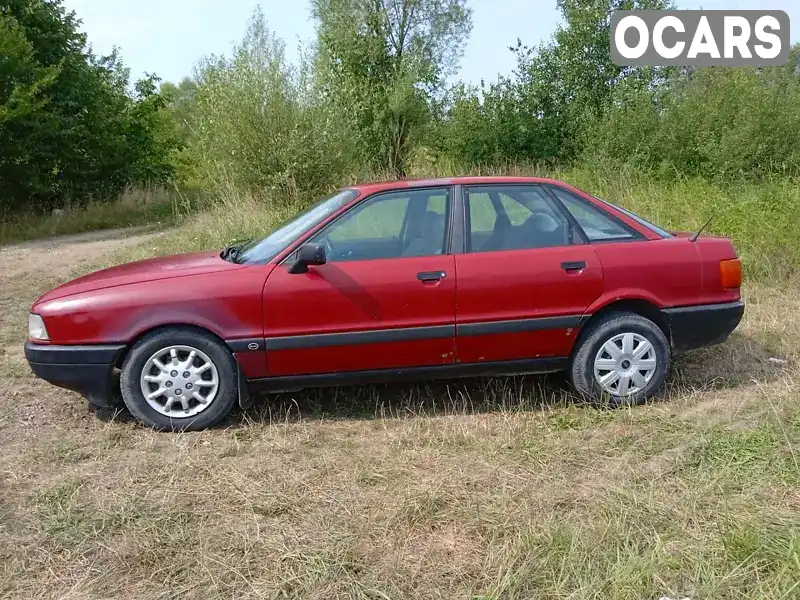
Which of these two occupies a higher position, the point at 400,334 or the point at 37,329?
the point at 37,329

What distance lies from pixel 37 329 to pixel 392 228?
2.37 meters

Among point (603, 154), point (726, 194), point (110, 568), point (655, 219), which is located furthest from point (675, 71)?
point (110, 568)

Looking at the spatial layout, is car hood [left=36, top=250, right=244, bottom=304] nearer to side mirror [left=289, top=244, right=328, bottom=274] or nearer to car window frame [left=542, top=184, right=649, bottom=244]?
side mirror [left=289, top=244, right=328, bottom=274]

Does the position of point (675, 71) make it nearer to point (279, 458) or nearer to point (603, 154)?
point (603, 154)

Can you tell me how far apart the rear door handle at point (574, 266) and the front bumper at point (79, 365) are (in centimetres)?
289

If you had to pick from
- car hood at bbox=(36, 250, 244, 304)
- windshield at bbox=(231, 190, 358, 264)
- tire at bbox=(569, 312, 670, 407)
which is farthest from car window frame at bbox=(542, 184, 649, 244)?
car hood at bbox=(36, 250, 244, 304)

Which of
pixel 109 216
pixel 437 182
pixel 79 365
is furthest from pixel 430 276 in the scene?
pixel 109 216

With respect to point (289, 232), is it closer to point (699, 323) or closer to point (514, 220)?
point (514, 220)

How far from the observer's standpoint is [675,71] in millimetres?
20219

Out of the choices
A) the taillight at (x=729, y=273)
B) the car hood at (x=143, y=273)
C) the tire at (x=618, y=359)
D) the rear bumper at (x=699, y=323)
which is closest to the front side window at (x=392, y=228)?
the car hood at (x=143, y=273)

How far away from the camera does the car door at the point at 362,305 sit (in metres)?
3.97

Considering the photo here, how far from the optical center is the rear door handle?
4.17 meters

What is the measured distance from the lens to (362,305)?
13.1 feet

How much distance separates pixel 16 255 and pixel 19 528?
1036 centimetres
